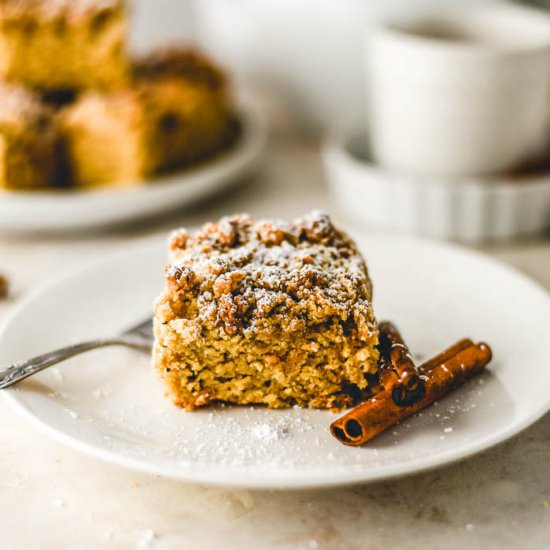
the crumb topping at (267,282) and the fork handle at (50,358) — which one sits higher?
the crumb topping at (267,282)

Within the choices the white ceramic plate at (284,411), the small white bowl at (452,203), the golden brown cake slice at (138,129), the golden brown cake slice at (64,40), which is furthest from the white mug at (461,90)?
the golden brown cake slice at (64,40)

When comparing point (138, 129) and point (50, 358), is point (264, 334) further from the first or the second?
point (138, 129)

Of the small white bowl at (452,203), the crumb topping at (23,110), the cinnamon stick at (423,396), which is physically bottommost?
the small white bowl at (452,203)

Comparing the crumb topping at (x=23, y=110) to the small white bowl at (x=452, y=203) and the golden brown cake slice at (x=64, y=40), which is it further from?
the small white bowl at (x=452, y=203)

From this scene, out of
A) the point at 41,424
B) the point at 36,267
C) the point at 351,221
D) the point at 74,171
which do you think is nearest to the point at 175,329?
the point at 41,424

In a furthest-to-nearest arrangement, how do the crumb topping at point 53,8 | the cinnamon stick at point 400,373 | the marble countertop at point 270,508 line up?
the crumb topping at point 53,8, the cinnamon stick at point 400,373, the marble countertop at point 270,508

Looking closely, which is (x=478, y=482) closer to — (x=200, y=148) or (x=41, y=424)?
(x=41, y=424)

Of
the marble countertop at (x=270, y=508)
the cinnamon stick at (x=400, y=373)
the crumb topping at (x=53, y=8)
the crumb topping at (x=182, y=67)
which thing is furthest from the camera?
the crumb topping at (x=182, y=67)
